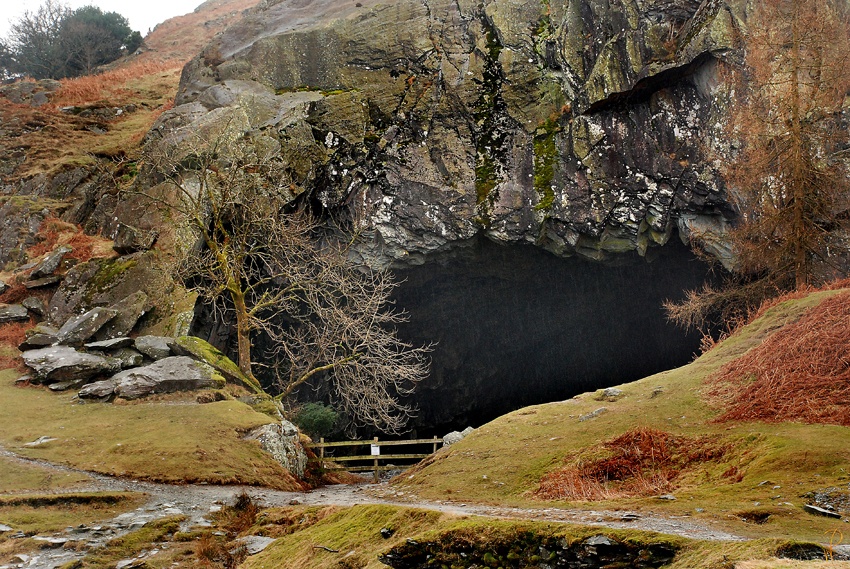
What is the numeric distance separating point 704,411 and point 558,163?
1468cm

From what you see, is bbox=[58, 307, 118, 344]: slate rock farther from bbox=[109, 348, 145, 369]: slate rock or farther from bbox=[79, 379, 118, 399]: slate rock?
bbox=[79, 379, 118, 399]: slate rock

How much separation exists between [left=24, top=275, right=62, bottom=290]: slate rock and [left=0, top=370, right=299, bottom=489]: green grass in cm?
626

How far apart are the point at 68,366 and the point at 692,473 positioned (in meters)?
15.0

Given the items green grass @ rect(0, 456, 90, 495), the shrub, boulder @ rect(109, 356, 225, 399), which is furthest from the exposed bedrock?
green grass @ rect(0, 456, 90, 495)

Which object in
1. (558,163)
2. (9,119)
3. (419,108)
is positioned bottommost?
(558,163)

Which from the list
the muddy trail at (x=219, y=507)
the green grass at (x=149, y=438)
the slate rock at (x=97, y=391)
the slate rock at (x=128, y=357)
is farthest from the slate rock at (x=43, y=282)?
the muddy trail at (x=219, y=507)

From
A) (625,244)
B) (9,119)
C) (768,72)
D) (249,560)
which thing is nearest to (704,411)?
(249,560)

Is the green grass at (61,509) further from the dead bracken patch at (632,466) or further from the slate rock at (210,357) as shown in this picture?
the slate rock at (210,357)

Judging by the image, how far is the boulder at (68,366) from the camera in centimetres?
1695

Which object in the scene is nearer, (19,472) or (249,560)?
(249,560)

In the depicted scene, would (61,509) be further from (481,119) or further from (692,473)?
(481,119)

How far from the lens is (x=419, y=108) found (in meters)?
24.7

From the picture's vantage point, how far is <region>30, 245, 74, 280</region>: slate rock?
21.4m

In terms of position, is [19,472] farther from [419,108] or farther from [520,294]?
[520,294]
